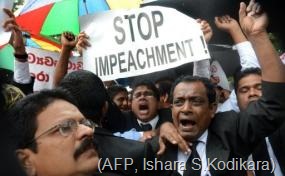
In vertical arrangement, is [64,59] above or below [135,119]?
above

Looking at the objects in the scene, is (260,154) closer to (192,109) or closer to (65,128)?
(192,109)

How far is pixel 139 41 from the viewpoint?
4148 mm

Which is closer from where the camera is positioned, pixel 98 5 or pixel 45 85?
pixel 45 85

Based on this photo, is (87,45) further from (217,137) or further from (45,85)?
(217,137)

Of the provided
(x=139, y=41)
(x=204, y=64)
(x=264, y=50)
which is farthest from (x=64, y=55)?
(x=264, y=50)

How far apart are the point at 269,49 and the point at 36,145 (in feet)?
3.79

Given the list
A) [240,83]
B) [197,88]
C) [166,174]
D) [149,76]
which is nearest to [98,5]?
[149,76]

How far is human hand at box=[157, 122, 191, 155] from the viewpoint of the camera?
2596mm

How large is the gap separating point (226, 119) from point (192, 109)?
226mm

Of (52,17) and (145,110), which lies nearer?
(145,110)

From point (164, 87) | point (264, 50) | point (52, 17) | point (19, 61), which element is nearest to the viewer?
point (264, 50)

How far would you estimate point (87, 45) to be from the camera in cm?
432

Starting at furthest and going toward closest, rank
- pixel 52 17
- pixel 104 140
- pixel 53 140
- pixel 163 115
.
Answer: pixel 52 17, pixel 163 115, pixel 104 140, pixel 53 140

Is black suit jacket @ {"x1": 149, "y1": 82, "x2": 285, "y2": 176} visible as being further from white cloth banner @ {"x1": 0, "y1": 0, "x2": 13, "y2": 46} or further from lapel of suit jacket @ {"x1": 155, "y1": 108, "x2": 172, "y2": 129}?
white cloth banner @ {"x1": 0, "y1": 0, "x2": 13, "y2": 46}
